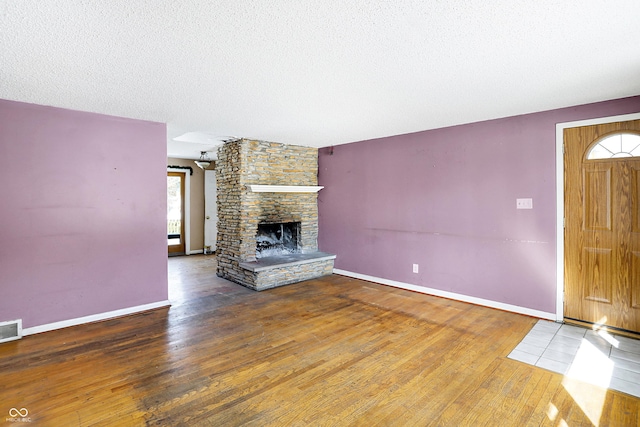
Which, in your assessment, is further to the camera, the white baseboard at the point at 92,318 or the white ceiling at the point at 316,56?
the white baseboard at the point at 92,318

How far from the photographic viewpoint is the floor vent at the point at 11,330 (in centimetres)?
315

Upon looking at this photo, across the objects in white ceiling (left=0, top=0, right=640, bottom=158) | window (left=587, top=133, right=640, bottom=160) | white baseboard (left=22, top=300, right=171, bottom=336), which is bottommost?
white baseboard (left=22, top=300, right=171, bottom=336)

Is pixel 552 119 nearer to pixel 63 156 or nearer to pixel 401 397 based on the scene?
pixel 401 397

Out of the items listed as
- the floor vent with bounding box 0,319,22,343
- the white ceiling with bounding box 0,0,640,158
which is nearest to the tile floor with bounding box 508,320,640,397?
the white ceiling with bounding box 0,0,640,158

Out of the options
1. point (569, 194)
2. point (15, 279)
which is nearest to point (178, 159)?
point (15, 279)

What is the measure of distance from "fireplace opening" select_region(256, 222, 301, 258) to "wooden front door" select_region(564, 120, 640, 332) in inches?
160

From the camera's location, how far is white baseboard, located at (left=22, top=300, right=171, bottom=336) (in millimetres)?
3343

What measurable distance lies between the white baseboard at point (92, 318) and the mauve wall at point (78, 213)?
0.16ft

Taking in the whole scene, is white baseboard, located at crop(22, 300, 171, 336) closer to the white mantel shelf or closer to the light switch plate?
→ the white mantel shelf

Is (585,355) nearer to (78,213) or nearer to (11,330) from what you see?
(78,213)

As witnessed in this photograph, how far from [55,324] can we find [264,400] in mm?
2750

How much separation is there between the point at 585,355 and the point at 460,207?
209cm

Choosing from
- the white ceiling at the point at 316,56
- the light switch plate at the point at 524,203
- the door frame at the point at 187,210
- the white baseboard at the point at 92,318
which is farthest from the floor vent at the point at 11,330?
the light switch plate at the point at 524,203

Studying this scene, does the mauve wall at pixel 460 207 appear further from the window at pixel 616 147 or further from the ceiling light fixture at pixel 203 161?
the ceiling light fixture at pixel 203 161
